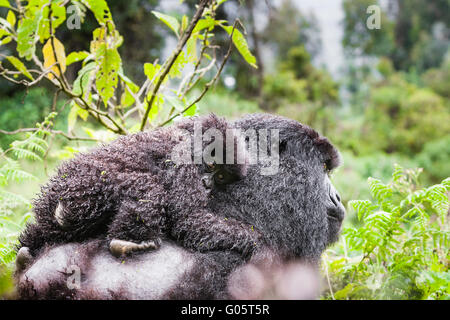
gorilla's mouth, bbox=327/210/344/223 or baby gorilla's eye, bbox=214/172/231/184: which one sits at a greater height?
baby gorilla's eye, bbox=214/172/231/184

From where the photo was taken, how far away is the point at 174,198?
1.19m

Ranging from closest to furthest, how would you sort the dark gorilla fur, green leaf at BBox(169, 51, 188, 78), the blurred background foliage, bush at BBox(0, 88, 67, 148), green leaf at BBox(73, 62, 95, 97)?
1. the dark gorilla fur
2. green leaf at BBox(73, 62, 95, 97)
3. green leaf at BBox(169, 51, 188, 78)
4. bush at BBox(0, 88, 67, 148)
5. the blurred background foliage

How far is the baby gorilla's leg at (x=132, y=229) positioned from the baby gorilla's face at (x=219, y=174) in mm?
213

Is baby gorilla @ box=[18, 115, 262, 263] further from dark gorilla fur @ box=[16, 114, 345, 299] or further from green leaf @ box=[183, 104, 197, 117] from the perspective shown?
green leaf @ box=[183, 104, 197, 117]

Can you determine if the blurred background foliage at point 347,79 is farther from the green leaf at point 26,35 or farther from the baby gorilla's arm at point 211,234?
Result: the baby gorilla's arm at point 211,234

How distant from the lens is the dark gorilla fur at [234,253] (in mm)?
1063

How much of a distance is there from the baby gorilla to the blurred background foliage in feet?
4.47

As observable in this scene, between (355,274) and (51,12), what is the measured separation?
5.18 feet

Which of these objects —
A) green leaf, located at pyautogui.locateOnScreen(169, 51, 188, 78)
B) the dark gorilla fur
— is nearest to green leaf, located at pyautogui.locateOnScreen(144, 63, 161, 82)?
green leaf, located at pyautogui.locateOnScreen(169, 51, 188, 78)

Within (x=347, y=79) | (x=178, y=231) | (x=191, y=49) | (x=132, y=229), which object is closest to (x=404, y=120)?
(x=347, y=79)

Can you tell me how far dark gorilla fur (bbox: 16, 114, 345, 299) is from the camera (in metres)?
1.06

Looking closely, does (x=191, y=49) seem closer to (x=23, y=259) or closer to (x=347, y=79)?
(x=23, y=259)

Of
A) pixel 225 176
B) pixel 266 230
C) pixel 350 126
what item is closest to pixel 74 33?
pixel 225 176

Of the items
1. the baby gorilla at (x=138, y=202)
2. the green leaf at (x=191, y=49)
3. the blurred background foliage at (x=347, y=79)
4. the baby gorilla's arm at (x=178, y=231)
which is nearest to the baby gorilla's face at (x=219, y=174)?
the baby gorilla at (x=138, y=202)
